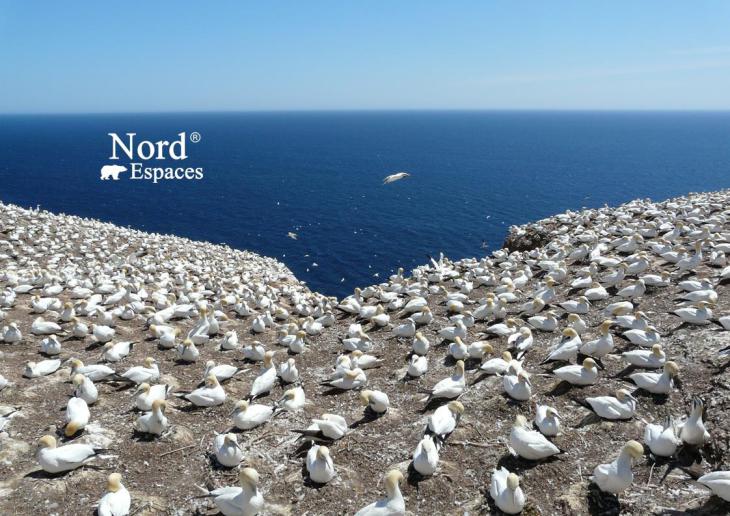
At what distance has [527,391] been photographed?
10.3 m

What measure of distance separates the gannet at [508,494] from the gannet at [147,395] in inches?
290

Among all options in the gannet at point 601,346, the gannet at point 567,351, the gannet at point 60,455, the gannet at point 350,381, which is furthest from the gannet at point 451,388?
the gannet at point 60,455

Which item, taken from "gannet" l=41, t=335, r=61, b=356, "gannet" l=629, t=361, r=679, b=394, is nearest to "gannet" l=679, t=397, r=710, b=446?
"gannet" l=629, t=361, r=679, b=394

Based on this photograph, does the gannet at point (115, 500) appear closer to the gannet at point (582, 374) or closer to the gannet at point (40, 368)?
the gannet at point (40, 368)

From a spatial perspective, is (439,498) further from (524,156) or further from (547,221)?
(524,156)

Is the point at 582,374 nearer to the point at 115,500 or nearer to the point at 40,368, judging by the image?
the point at 115,500

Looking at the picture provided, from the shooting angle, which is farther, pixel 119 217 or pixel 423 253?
pixel 119 217

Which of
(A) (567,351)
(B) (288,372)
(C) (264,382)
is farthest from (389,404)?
(A) (567,351)

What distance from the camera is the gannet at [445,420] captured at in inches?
367

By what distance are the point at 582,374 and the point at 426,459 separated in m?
4.26

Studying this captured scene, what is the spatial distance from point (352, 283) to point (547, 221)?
2781 cm

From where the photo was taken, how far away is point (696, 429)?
793cm

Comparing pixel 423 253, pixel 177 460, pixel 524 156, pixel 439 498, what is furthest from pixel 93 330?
pixel 524 156

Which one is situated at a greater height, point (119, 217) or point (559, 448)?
point (559, 448)
